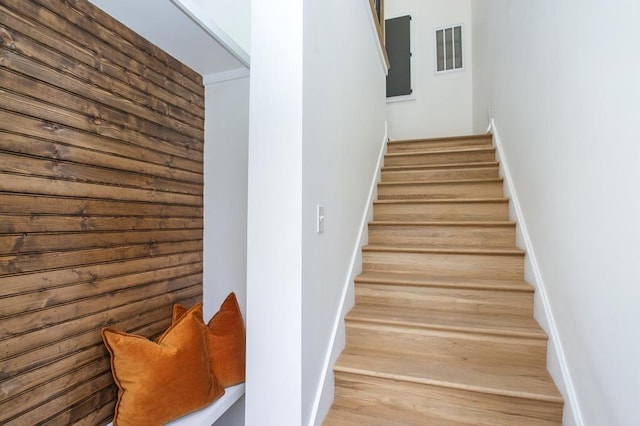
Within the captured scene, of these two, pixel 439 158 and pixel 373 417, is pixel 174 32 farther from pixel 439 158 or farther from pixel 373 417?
pixel 439 158

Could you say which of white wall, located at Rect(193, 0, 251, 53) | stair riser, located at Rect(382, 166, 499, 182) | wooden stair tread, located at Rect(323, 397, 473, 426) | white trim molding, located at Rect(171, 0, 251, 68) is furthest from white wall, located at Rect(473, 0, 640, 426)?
white wall, located at Rect(193, 0, 251, 53)

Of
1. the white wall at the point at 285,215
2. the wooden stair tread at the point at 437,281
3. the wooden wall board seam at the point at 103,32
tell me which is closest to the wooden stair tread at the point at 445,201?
the wooden stair tread at the point at 437,281

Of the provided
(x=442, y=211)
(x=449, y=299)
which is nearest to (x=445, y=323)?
(x=449, y=299)

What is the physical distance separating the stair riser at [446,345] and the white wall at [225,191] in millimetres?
749

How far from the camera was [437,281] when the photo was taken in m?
1.90

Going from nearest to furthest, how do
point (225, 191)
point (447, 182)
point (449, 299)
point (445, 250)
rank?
point (449, 299), point (225, 191), point (445, 250), point (447, 182)

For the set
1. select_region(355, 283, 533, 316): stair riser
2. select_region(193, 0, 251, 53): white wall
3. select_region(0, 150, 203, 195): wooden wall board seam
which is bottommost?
select_region(355, 283, 533, 316): stair riser

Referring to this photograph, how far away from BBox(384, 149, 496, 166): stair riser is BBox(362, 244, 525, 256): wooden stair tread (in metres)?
1.11

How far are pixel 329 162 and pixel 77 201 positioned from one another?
1074 mm

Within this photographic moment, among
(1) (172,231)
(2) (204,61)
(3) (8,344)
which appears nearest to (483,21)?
(2) (204,61)

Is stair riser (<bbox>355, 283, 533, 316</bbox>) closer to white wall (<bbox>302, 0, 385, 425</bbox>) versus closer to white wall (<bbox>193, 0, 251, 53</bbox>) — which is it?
white wall (<bbox>302, 0, 385, 425</bbox>)

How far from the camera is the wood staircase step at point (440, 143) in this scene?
3.17 metres

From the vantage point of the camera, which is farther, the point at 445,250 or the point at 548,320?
the point at 445,250

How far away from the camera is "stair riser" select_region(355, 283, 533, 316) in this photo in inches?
69.0
